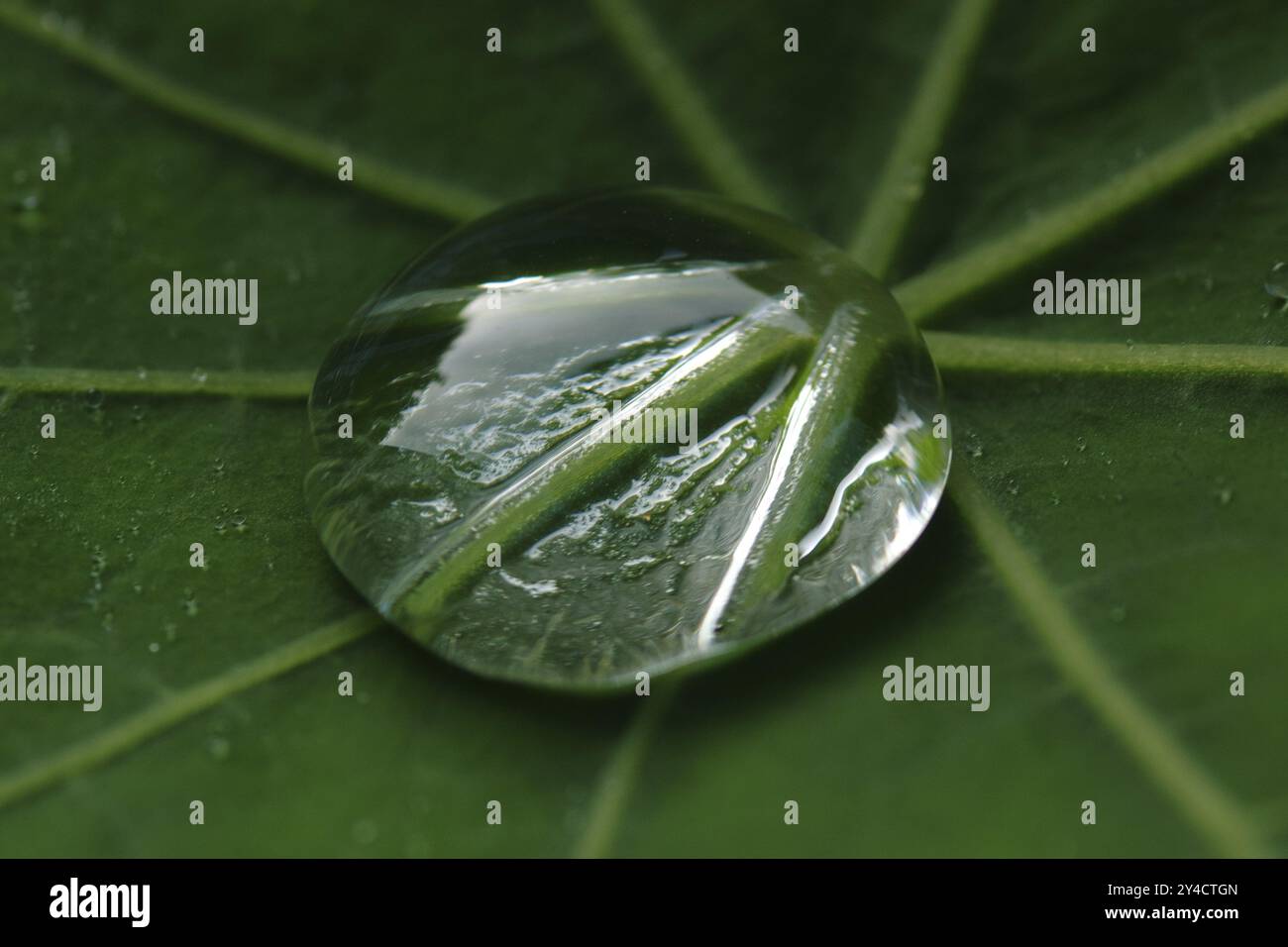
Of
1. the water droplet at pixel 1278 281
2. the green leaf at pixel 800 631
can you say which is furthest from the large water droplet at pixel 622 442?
the water droplet at pixel 1278 281

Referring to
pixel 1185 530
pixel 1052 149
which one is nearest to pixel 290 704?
pixel 1185 530

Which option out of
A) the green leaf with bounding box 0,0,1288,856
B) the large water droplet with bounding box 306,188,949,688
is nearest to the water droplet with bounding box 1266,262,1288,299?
the green leaf with bounding box 0,0,1288,856

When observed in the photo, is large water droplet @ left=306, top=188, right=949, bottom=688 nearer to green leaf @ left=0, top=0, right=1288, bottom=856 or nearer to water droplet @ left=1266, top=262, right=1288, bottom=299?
green leaf @ left=0, top=0, right=1288, bottom=856

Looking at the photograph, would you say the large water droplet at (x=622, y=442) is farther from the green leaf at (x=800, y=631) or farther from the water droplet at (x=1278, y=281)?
the water droplet at (x=1278, y=281)

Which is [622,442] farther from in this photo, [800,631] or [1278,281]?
[1278,281]

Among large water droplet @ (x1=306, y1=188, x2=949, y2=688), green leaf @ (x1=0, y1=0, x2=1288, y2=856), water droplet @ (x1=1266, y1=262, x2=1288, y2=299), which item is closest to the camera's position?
green leaf @ (x1=0, y1=0, x2=1288, y2=856)

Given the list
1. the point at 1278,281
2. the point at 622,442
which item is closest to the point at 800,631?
the point at 622,442

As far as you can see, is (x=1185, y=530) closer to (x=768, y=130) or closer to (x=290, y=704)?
(x=768, y=130)
